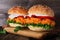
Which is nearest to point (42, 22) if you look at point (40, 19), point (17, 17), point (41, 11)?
point (40, 19)


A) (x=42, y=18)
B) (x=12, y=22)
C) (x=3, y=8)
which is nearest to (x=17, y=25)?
(x=12, y=22)

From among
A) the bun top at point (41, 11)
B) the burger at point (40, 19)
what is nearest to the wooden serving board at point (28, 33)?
the burger at point (40, 19)

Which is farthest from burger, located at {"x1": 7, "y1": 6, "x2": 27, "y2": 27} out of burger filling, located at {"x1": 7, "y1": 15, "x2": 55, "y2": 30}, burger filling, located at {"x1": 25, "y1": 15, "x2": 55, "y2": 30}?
burger filling, located at {"x1": 25, "y1": 15, "x2": 55, "y2": 30}

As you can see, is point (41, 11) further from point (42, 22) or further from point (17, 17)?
point (17, 17)

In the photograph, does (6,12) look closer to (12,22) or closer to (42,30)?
(12,22)

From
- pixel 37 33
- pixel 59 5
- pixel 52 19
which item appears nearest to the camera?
pixel 37 33

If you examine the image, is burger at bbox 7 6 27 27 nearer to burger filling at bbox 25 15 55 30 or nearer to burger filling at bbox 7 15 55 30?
burger filling at bbox 7 15 55 30

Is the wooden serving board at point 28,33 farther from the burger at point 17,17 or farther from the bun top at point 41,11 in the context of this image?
the bun top at point 41,11

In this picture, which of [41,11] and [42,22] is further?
[41,11]
